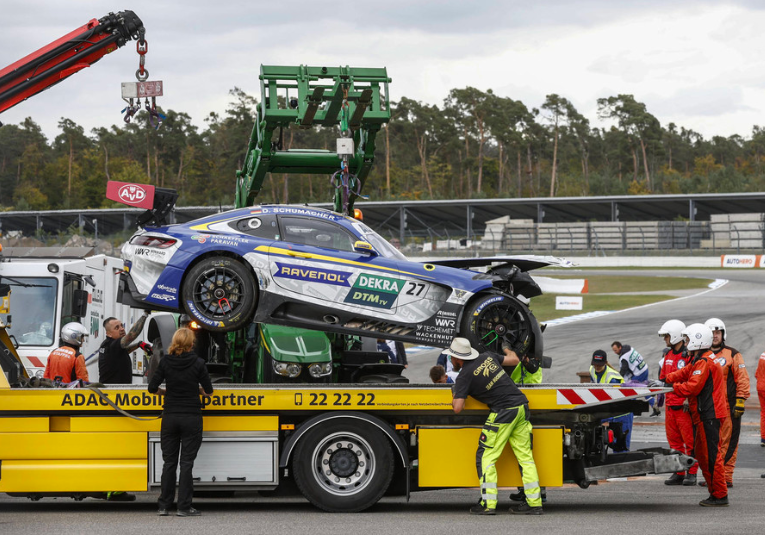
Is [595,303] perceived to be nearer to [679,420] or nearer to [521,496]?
[679,420]

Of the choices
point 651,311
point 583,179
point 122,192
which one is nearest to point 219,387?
point 122,192

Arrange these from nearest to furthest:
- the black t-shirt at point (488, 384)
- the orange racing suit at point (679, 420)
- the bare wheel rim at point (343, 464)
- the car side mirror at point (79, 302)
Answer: the black t-shirt at point (488, 384) < the bare wheel rim at point (343, 464) < the orange racing suit at point (679, 420) < the car side mirror at point (79, 302)

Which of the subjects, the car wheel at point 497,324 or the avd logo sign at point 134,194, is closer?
the car wheel at point 497,324

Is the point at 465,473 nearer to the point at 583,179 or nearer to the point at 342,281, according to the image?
the point at 342,281

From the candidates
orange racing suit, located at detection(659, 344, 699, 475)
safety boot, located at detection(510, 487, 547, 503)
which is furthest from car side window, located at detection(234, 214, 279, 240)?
orange racing suit, located at detection(659, 344, 699, 475)

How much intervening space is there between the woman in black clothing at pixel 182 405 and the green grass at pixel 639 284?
102ft

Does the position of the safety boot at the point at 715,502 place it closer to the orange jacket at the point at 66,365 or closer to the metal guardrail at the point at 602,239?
the orange jacket at the point at 66,365

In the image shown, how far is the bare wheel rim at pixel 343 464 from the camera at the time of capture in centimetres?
830

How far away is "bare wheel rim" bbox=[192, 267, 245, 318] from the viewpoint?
8.58m

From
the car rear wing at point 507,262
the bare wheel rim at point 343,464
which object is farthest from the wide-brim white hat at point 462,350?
the bare wheel rim at point 343,464

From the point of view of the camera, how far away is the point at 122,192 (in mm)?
8852

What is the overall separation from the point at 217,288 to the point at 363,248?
4.55 feet

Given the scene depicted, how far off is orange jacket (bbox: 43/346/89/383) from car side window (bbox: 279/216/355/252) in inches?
99.1

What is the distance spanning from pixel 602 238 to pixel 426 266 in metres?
48.0
